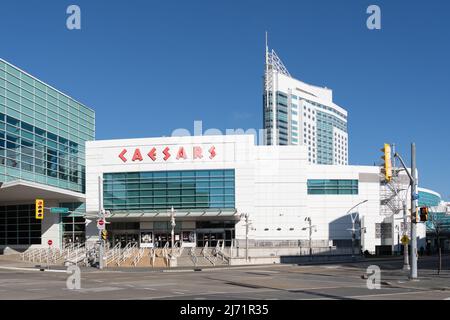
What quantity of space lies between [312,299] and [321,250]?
50907 mm

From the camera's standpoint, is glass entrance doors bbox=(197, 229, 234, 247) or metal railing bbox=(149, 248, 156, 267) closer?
metal railing bbox=(149, 248, 156, 267)

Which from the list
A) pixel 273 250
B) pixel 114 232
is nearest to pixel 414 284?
pixel 273 250

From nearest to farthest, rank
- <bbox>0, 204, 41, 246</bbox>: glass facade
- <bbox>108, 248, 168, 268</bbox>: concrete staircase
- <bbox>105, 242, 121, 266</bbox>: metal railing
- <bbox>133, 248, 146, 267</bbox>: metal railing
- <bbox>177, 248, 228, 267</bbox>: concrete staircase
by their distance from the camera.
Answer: <bbox>108, 248, 168, 268</bbox>: concrete staircase < <bbox>133, 248, 146, 267</bbox>: metal railing < <bbox>177, 248, 228, 267</bbox>: concrete staircase < <bbox>105, 242, 121, 266</bbox>: metal railing < <bbox>0, 204, 41, 246</bbox>: glass facade

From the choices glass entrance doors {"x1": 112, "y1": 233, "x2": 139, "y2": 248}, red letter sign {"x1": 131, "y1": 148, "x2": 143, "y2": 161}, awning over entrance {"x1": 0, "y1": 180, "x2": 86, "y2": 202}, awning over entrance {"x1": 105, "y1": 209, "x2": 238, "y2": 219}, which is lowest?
glass entrance doors {"x1": 112, "y1": 233, "x2": 139, "y2": 248}

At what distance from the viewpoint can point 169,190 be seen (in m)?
74.5

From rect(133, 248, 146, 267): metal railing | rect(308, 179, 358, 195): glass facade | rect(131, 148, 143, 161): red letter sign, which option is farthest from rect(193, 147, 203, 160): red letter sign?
rect(308, 179, 358, 195): glass facade

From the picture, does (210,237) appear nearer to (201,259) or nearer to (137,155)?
(201,259)

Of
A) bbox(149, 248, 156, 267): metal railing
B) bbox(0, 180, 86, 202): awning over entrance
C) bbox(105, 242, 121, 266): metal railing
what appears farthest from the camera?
bbox(0, 180, 86, 202): awning over entrance

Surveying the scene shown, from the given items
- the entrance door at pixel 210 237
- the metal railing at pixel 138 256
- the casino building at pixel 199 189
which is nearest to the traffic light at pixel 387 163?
the metal railing at pixel 138 256

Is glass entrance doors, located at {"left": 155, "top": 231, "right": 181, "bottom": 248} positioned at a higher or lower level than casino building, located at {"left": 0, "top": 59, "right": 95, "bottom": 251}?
lower

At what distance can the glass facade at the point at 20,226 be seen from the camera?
7569 cm

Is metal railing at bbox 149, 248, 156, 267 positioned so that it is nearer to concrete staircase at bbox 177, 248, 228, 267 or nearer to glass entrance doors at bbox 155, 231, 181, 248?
concrete staircase at bbox 177, 248, 228, 267

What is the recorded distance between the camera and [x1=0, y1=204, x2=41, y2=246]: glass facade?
75.7 meters
